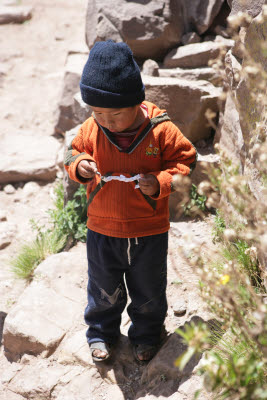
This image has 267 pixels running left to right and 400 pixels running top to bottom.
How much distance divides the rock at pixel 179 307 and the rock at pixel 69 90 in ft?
9.70

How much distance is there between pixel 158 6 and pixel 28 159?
2.25m

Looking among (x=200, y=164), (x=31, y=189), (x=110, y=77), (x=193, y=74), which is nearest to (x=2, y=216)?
(x=31, y=189)

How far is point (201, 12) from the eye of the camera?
4.76 metres

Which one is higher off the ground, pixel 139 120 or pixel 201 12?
pixel 139 120

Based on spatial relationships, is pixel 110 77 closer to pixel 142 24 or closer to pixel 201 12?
pixel 142 24

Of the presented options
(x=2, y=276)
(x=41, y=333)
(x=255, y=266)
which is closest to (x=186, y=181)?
(x=255, y=266)

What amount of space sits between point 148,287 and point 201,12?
3.15 m

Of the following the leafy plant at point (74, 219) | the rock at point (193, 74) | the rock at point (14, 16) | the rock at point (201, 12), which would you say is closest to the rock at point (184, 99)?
the rock at point (193, 74)

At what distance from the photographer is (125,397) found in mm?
2879

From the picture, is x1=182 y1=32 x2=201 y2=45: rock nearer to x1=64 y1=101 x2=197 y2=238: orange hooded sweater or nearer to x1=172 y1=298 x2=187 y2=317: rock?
x1=64 y1=101 x2=197 y2=238: orange hooded sweater

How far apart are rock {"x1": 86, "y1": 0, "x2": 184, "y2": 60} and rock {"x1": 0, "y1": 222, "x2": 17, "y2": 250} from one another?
211cm

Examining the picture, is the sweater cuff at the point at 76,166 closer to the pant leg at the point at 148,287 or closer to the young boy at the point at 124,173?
the young boy at the point at 124,173

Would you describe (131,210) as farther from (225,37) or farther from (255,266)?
(225,37)

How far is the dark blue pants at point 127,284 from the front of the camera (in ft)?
8.67
